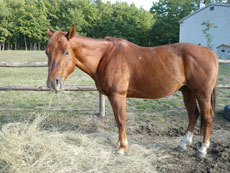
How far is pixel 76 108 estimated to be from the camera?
5.39 m

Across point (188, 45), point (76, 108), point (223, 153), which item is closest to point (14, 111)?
point (76, 108)

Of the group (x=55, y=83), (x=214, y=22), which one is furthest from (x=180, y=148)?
(x=214, y=22)

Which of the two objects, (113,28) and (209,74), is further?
(113,28)

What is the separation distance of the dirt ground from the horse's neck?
1.64m

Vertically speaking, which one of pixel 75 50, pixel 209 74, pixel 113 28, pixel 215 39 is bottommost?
pixel 209 74

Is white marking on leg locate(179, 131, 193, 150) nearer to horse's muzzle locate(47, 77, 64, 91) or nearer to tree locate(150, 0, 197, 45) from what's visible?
horse's muzzle locate(47, 77, 64, 91)

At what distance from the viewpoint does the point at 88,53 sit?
2.87 metres

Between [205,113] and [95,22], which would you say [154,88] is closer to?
[205,113]

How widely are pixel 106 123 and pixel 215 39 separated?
70.9 ft

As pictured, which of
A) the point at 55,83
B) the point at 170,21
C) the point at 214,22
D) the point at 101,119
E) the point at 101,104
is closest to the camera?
the point at 55,83

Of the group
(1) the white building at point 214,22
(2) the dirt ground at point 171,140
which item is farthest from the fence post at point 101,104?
(1) the white building at point 214,22

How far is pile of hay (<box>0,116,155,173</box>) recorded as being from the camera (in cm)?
246

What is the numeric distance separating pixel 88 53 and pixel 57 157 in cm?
156

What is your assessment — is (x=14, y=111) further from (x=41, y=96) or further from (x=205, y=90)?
(x=205, y=90)
